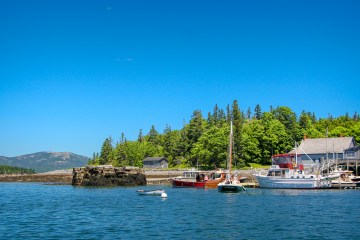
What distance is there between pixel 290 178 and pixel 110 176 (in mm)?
41543

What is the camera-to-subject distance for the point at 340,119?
6909 inches

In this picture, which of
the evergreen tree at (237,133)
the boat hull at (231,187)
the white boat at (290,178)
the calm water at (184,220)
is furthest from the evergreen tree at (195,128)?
the calm water at (184,220)

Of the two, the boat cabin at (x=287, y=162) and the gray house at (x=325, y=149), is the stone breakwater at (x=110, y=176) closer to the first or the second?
the boat cabin at (x=287, y=162)

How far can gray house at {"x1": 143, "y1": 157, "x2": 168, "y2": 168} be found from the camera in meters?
164

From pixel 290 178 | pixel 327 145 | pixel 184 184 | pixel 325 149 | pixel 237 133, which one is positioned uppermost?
pixel 237 133

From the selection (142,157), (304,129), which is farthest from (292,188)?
(142,157)

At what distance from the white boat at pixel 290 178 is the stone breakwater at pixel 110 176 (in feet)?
102

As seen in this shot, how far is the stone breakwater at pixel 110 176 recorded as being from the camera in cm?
9594

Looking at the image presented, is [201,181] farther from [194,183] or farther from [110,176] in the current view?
[110,176]

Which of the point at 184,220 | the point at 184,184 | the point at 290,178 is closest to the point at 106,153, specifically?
the point at 184,184

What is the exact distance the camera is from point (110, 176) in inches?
3804

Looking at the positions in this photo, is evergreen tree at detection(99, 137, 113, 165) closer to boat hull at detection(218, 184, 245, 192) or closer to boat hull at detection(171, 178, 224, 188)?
boat hull at detection(171, 178, 224, 188)

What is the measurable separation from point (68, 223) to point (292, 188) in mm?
51586

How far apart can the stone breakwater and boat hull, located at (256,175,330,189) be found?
106 feet
